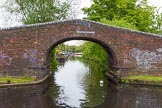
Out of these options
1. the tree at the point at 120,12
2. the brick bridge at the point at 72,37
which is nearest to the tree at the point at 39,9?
the tree at the point at 120,12

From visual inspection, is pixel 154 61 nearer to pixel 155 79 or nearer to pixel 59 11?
pixel 155 79

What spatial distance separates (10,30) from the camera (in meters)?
23.8

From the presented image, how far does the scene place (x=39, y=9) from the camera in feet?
113

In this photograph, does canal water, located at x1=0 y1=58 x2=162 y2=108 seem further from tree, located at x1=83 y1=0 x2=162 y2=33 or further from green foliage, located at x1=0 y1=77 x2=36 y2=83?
tree, located at x1=83 y1=0 x2=162 y2=33

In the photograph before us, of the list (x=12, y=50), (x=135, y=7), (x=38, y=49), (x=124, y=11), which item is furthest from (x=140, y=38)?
(x=135, y=7)

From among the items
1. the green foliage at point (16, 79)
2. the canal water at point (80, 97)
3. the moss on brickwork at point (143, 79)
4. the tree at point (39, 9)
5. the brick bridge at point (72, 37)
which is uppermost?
the tree at point (39, 9)

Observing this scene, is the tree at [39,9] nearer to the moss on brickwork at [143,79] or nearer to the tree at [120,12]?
the tree at [120,12]

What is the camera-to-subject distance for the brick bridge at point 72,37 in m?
24.1

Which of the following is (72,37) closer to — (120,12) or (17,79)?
(17,79)

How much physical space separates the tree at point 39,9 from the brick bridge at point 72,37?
1014 cm

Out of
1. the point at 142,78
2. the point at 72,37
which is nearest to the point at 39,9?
the point at 72,37

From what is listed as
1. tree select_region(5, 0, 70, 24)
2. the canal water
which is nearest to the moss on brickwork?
the canal water

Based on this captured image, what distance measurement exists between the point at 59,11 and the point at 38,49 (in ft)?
37.8

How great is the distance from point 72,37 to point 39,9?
35.5ft
